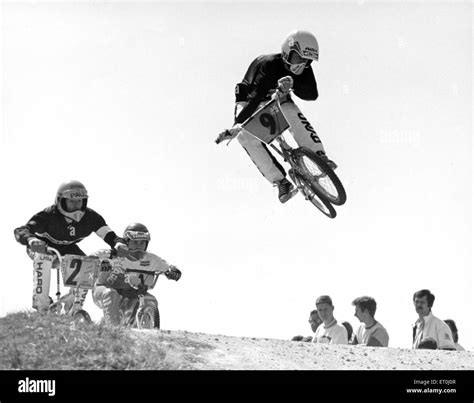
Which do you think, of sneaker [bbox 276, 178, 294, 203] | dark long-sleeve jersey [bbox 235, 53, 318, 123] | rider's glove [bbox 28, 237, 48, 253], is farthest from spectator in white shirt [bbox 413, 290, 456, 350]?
rider's glove [bbox 28, 237, 48, 253]

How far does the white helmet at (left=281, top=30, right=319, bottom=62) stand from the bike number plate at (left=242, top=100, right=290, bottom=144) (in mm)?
720

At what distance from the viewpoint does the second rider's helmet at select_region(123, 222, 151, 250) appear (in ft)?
44.9

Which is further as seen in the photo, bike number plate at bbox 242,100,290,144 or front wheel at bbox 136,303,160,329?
front wheel at bbox 136,303,160,329

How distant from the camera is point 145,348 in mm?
9789

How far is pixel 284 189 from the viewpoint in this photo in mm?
12797

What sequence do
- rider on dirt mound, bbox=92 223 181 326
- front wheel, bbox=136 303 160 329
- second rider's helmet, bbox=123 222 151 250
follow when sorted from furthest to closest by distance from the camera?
second rider's helmet, bbox=123 222 151 250 → rider on dirt mound, bbox=92 223 181 326 → front wheel, bbox=136 303 160 329

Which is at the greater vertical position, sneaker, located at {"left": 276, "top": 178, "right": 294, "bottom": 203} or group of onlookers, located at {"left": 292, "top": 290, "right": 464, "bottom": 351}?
sneaker, located at {"left": 276, "top": 178, "right": 294, "bottom": 203}

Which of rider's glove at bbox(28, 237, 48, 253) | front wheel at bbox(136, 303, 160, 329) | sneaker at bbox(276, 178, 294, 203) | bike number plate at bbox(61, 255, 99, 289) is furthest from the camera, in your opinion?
front wheel at bbox(136, 303, 160, 329)

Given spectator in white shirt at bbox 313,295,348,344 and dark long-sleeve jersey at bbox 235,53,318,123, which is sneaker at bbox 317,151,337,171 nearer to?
dark long-sleeve jersey at bbox 235,53,318,123

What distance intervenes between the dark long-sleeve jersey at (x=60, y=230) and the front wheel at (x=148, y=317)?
3.27ft
